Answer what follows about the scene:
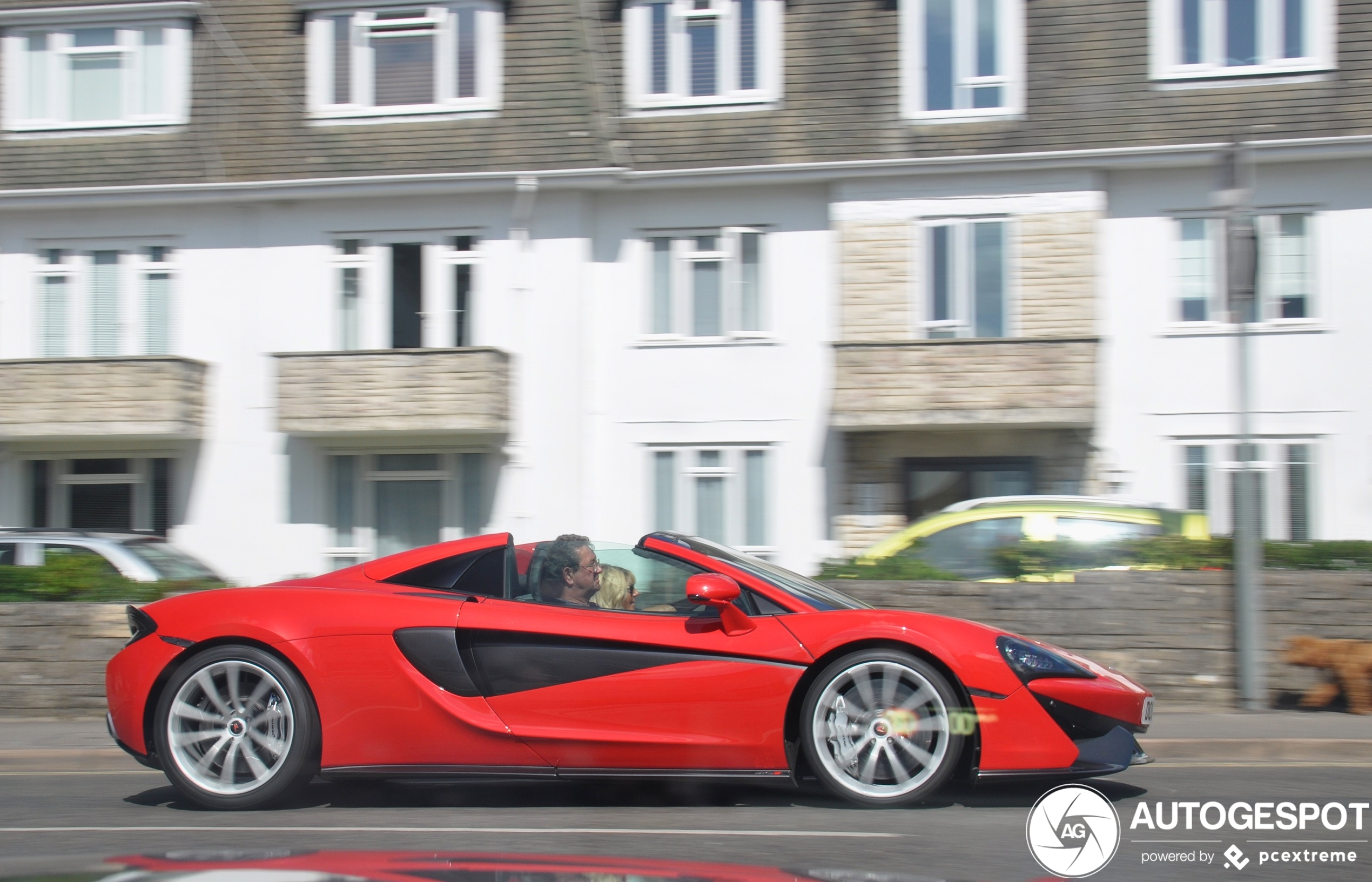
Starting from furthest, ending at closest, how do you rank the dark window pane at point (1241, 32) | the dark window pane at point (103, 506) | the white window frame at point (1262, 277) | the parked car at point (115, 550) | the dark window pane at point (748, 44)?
the dark window pane at point (103, 506), the dark window pane at point (748, 44), the dark window pane at point (1241, 32), the white window frame at point (1262, 277), the parked car at point (115, 550)

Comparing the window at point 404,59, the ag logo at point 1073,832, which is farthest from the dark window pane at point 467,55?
the ag logo at point 1073,832

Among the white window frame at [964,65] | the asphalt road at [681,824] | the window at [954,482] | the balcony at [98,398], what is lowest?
the asphalt road at [681,824]

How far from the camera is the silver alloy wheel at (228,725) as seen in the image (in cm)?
586

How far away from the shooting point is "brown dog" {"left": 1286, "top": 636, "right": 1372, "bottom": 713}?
8945mm

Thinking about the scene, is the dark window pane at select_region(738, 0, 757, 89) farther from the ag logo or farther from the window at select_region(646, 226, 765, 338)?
the ag logo

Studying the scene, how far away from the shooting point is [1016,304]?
16.1m

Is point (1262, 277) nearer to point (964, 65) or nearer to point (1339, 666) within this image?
point (964, 65)

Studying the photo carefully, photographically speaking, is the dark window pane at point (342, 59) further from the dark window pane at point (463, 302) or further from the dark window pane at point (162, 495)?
the dark window pane at point (162, 495)

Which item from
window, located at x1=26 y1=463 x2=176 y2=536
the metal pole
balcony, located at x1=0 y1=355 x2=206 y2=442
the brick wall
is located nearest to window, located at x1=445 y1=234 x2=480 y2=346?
balcony, located at x1=0 y1=355 x2=206 y2=442

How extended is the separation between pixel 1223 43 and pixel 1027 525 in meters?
7.95

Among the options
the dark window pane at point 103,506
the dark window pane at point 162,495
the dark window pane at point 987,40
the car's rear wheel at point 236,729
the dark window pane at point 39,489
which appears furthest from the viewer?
the dark window pane at point 39,489

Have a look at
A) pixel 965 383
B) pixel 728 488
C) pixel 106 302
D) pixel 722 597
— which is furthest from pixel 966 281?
pixel 722 597

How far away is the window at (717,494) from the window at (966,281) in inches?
111

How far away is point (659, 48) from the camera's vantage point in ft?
56.7
